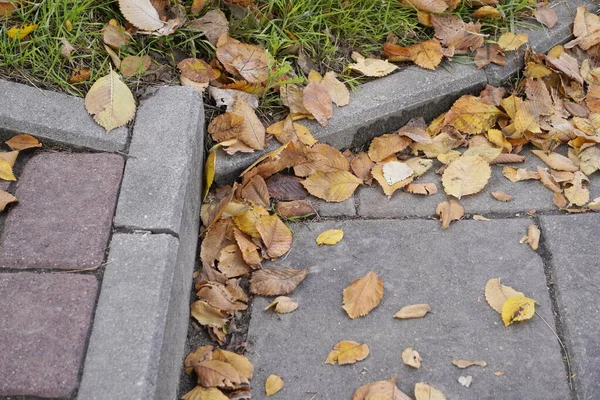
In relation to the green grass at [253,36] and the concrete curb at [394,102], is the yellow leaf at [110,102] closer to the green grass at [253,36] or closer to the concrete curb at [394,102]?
the green grass at [253,36]

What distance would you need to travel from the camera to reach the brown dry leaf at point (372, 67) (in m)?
2.60

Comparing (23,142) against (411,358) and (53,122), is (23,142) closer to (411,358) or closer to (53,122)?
(53,122)

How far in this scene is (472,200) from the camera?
237 cm

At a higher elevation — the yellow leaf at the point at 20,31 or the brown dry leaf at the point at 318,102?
the yellow leaf at the point at 20,31

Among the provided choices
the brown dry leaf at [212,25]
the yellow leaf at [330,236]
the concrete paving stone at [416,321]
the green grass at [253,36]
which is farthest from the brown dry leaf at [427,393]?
the brown dry leaf at [212,25]

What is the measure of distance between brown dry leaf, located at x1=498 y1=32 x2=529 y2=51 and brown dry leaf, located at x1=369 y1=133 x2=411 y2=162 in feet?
1.96

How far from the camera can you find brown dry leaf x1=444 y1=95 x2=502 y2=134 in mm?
2578

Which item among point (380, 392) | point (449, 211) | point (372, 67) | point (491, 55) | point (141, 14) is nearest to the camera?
point (380, 392)

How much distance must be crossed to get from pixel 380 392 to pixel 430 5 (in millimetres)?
1589

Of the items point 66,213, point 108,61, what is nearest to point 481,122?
point 108,61

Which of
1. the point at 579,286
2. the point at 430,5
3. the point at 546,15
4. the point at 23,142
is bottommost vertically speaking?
the point at 579,286

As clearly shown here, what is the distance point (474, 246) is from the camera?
221 cm

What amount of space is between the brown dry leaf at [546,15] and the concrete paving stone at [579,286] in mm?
997

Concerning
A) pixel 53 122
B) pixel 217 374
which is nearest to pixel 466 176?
pixel 217 374
